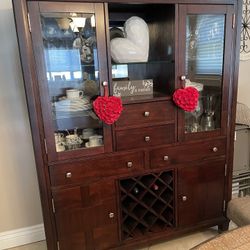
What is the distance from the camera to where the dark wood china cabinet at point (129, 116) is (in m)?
1.35

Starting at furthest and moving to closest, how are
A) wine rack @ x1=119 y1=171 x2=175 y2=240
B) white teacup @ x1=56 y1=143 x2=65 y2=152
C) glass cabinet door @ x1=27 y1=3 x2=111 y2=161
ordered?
wine rack @ x1=119 y1=171 x2=175 y2=240 → white teacup @ x1=56 y1=143 x2=65 y2=152 → glass cabinet door @ x1=27 y1=3 x2=111 y2=161

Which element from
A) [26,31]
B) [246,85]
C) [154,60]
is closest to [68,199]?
[26,31]

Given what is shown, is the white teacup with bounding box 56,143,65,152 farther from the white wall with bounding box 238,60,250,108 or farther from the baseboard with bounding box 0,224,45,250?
the white wall with bounding box 238,60,250,108

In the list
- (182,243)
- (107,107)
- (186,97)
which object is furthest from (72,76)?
(182,243)

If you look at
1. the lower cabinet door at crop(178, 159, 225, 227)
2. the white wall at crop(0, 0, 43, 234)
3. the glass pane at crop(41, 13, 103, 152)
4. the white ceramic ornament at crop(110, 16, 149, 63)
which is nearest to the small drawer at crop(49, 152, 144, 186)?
the glass pane at crop(41, 13, 103, 152)

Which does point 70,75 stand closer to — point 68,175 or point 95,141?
point 95,141

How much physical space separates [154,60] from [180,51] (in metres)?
0.25

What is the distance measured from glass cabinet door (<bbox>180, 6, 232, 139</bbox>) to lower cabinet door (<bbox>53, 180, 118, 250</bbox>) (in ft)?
2.34

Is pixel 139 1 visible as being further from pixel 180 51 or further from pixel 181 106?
pixel 181 106

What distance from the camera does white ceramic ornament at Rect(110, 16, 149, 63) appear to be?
4.98 feet

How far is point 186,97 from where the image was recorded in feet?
5.03

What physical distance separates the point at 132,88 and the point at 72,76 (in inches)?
15.4

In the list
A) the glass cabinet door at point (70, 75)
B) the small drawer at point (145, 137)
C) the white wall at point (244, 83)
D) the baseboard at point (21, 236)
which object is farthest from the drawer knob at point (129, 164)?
the white wall at point (244, 83)

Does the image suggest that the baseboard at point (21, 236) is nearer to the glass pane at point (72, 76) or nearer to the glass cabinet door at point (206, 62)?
the glass pane at point (72, 76)
